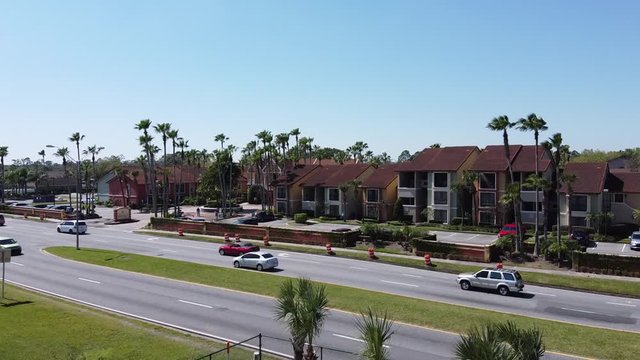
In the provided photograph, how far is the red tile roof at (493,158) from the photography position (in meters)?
65.8

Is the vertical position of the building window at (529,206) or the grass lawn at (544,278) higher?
the building window at (529,206)

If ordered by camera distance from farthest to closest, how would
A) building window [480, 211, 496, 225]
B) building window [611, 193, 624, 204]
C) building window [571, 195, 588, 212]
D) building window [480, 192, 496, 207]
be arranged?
building window [480, 192, 496, 207] < building window [480, 211, 496, 225] < building window [611, 193, 624, 204] < building window [571, 195, 588, 212]

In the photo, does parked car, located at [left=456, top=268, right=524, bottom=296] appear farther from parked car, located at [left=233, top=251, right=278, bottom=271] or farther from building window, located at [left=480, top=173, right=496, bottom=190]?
building window, located at [left=480, top=173, right=496, bottom=190]

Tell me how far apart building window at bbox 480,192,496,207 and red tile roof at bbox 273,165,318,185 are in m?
30.6

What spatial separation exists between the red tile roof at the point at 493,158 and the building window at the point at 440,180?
387 centimetres

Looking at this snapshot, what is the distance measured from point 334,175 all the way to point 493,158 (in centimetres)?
2496

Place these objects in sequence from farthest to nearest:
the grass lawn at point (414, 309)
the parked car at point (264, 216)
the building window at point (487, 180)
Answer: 1. the parked car at point (264, 216)
2. the building window at point (487, 180)
3. the grass lawn at point (414, 309)

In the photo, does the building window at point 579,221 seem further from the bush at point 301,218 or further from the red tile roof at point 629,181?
the bush at point 301,218

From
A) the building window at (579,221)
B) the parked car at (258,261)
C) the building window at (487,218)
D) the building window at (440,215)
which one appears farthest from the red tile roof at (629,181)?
the parked car at (258,261)

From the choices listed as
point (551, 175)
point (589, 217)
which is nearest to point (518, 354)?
point (589, 217)

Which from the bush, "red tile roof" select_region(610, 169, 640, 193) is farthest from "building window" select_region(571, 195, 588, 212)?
the bush

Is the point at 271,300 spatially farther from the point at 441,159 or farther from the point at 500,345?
the point at 441,159

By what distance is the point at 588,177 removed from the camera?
62.1 m

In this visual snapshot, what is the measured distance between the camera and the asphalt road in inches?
907
